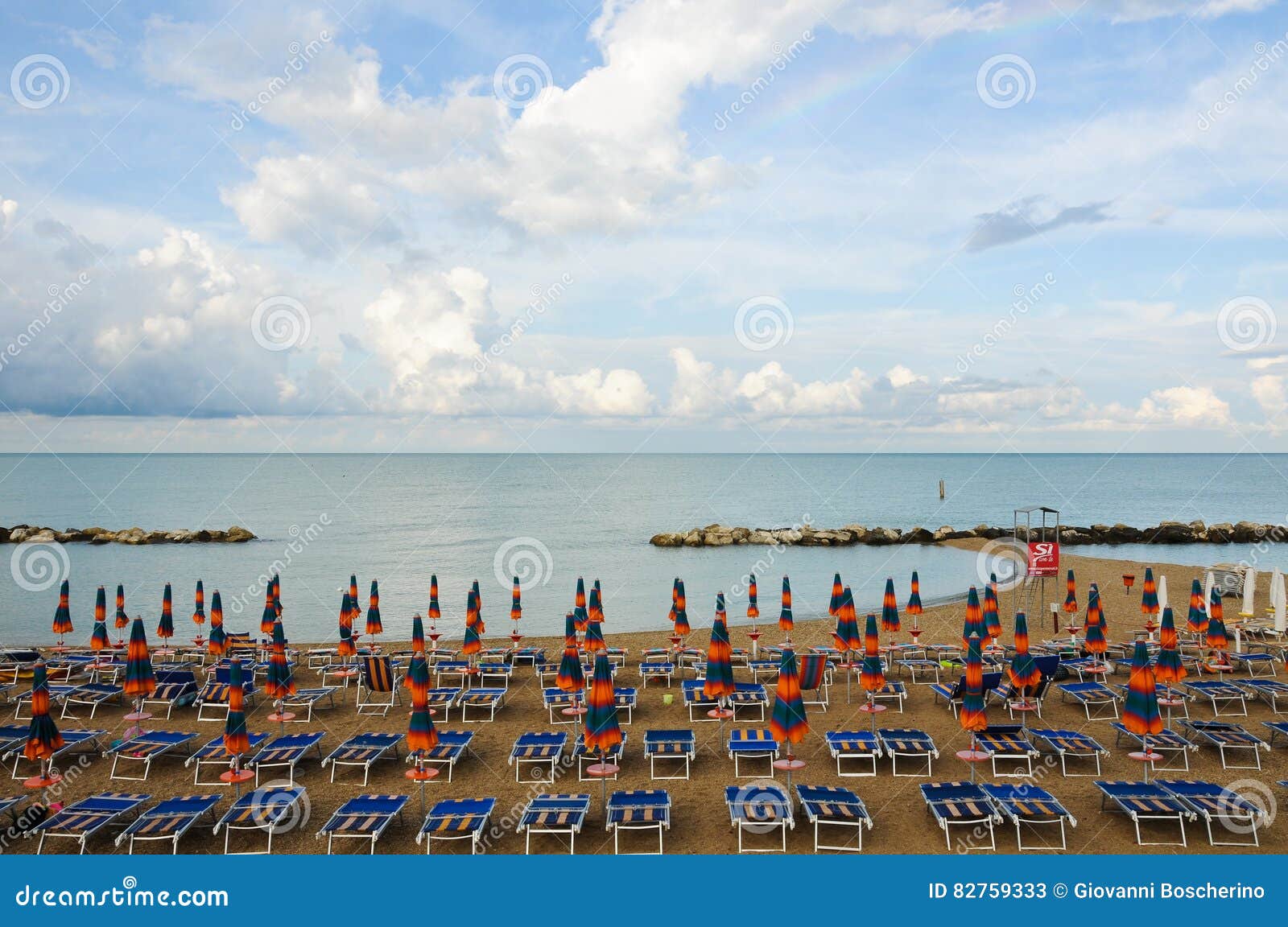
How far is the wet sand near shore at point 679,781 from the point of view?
10.8m

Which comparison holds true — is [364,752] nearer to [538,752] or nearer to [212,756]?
[212,756]

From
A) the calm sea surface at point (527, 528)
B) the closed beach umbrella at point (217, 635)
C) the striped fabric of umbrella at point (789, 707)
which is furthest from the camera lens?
the calm sea surface at point (527, 528)

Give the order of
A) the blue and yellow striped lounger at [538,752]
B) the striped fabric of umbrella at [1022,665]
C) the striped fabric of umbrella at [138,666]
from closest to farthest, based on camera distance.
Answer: the blue and yellow striped lounger at [538,752] < the striped fabric of umbrella at [138,666] < the striped fabric of umbrella at [1022,665]

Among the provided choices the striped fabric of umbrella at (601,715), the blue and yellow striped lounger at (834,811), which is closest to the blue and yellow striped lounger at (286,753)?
the striped fabric of umbrella at (601,715)

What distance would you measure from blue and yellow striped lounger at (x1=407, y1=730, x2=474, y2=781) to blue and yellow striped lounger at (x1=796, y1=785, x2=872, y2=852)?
19.1 ft

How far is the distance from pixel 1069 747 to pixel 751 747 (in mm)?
5285

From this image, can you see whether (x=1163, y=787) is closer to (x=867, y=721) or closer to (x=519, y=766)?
(x=867, y=721)

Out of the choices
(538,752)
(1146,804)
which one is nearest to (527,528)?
(538,752)

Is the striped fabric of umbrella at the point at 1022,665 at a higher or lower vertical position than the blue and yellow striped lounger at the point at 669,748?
higher

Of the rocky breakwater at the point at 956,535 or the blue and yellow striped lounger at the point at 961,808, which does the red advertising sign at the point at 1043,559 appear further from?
the rocky breakwater at the point at 956,535

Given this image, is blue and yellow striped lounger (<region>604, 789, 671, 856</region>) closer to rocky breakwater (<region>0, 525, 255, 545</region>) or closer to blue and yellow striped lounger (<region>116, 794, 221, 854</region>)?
blue and yellow striped lounger (<region>116, 794, 221, 854</region>)

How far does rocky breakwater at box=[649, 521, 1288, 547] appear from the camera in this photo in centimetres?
6097

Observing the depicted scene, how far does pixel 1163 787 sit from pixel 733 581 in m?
32.6

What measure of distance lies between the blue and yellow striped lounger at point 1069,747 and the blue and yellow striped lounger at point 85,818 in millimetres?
14170
